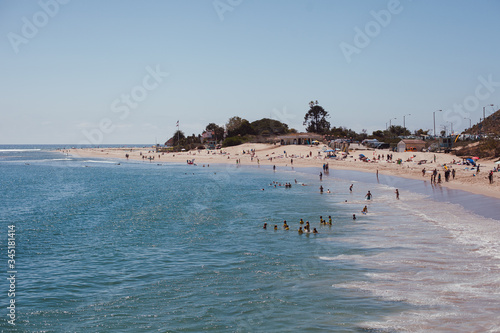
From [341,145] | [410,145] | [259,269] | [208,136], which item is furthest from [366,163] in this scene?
[208,136]

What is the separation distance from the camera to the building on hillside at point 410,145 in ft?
287

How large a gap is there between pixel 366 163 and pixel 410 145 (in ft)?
60.3

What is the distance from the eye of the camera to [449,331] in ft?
40.0

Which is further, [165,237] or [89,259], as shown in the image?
[165,237]

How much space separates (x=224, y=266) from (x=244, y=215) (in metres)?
14.3

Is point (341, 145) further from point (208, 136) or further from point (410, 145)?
point (208, 136)

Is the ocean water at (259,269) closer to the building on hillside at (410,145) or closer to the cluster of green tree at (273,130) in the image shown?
the building on hillside at (410,145)

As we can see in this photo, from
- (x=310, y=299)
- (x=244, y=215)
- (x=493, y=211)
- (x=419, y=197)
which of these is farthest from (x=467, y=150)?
(x=310, y=299)

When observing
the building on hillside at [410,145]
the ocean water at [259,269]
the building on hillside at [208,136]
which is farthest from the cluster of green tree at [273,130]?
the ocean water at [259,269]

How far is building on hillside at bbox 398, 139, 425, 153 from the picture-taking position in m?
87.6

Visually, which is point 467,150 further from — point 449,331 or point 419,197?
point 449,331

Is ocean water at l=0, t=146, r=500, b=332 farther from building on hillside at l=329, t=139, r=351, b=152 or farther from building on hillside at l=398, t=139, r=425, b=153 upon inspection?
building on hillside at l=329, t=139, r=351, b=152

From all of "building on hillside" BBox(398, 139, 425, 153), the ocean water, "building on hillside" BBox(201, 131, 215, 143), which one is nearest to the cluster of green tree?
"building on hillside" BBox(201, 131, 215, 143)

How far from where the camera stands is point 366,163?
76.7 m
